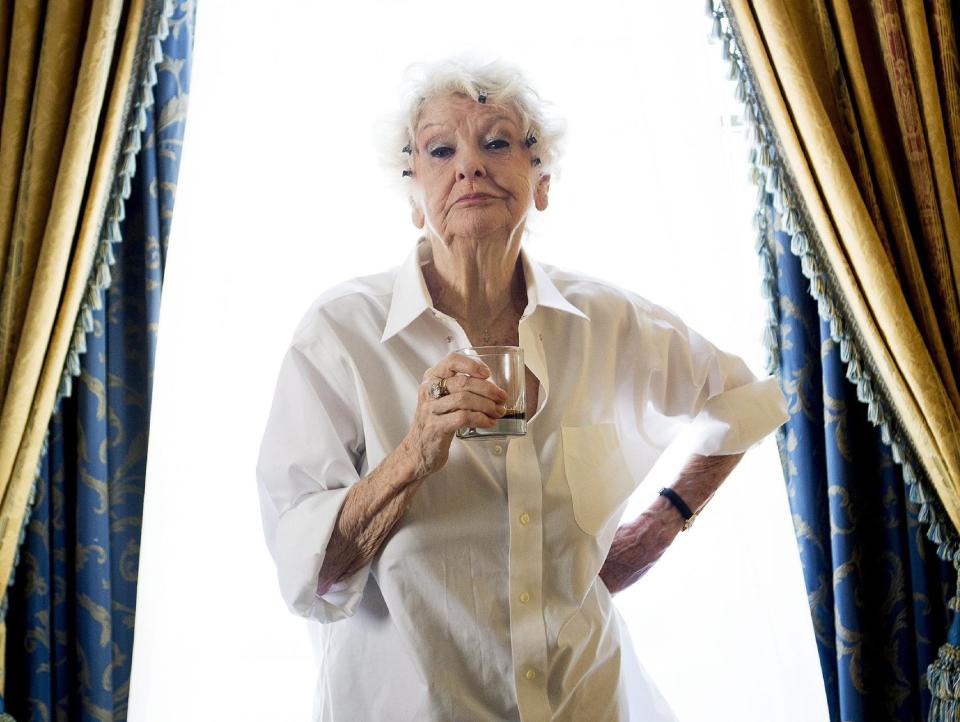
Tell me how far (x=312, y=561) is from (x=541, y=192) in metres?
0.82

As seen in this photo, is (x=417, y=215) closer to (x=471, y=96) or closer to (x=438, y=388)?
(x=471, y=96)

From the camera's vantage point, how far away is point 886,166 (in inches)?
81.4

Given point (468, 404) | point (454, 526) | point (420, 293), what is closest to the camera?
point (468, 404)

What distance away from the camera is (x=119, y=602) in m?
1.94

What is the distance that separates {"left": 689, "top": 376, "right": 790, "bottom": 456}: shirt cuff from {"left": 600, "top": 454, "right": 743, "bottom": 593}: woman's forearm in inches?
1.9

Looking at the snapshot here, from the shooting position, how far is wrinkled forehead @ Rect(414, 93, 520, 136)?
163 centimetres

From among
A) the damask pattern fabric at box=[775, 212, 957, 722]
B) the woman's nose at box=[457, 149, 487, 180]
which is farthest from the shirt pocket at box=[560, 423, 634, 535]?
the damask pattern fabric at box=[775, 212, 957, 722]

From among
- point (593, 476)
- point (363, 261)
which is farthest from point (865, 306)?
point (363, 261)

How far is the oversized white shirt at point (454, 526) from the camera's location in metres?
1.38

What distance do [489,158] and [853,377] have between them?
3.20 ft

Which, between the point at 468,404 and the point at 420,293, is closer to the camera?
the point at 468,404

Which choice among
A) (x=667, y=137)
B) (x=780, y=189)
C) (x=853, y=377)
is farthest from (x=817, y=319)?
(x=667, y=137)

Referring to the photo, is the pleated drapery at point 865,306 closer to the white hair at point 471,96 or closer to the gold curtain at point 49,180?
the white hair at point 471,96

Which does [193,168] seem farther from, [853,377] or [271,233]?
[853,377]
